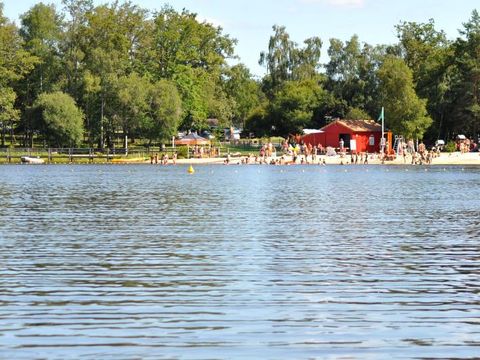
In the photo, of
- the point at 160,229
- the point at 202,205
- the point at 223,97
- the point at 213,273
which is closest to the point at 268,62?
the point at 223,97

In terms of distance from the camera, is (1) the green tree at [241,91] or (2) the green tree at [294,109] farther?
(1) the green tree at [241,91]

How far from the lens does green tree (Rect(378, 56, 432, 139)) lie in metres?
99.7

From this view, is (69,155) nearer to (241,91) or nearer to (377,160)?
(377,160)

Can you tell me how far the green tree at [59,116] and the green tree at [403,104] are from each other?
33062 millimetres

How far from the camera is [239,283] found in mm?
16688

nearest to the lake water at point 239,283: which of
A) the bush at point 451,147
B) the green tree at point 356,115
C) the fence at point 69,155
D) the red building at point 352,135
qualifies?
the fence at point 69,155

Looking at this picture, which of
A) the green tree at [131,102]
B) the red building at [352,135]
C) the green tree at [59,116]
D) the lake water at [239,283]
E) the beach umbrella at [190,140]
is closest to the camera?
the lake water at [239,283]

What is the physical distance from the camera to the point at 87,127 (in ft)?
344

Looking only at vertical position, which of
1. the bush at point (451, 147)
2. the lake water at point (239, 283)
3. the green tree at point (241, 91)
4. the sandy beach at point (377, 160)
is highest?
the green tree at point (241, 91)

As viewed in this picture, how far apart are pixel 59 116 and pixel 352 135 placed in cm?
3199

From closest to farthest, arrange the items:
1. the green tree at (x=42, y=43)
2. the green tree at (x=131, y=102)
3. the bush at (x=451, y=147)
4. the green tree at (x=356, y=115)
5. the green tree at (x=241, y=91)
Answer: the green tree at (x=131, y=102) → the bush at (x=451, y=147) → the green tree at (x=42, y=43) → the green tree at (x=356, y=115) → the green tree at (x=241, y=91)

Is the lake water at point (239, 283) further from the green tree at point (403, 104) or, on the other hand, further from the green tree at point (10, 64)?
the green tree at point (10, 64)

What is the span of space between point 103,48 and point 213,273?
286 feet

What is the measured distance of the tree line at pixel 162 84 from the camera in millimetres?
100500
